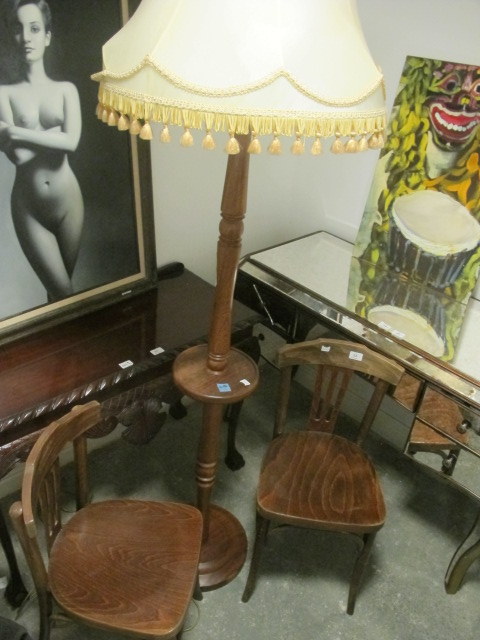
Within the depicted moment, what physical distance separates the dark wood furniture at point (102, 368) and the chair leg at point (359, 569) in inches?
26.5

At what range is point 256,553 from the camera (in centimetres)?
144

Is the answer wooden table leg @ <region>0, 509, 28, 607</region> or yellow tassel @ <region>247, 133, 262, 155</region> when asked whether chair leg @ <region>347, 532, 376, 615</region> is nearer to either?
wooden table leg @ <region>0, 509, 28, 607</region>

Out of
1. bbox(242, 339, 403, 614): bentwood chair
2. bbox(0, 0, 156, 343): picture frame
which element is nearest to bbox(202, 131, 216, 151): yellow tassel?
bbox(0, 0, 156, 343): picture frame

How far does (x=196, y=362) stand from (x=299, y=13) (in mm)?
781

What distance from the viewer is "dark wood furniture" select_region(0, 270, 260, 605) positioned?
3.95 feet

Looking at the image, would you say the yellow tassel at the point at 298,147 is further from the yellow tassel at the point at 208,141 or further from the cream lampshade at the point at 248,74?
the yellow tassel at the point at 208,141

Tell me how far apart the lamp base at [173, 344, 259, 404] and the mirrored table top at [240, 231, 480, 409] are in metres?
0.46

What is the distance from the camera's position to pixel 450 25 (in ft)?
4.80

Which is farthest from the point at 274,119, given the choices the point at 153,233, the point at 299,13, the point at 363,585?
the point at 363,585

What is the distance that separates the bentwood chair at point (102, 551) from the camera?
1.04 m

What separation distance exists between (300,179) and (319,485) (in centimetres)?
125

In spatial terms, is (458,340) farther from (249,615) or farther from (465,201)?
(249,615)

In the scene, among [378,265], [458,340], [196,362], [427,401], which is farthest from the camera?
[378,265]

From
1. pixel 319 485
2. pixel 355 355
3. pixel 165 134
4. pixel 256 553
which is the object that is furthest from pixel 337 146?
pixel 256 553
